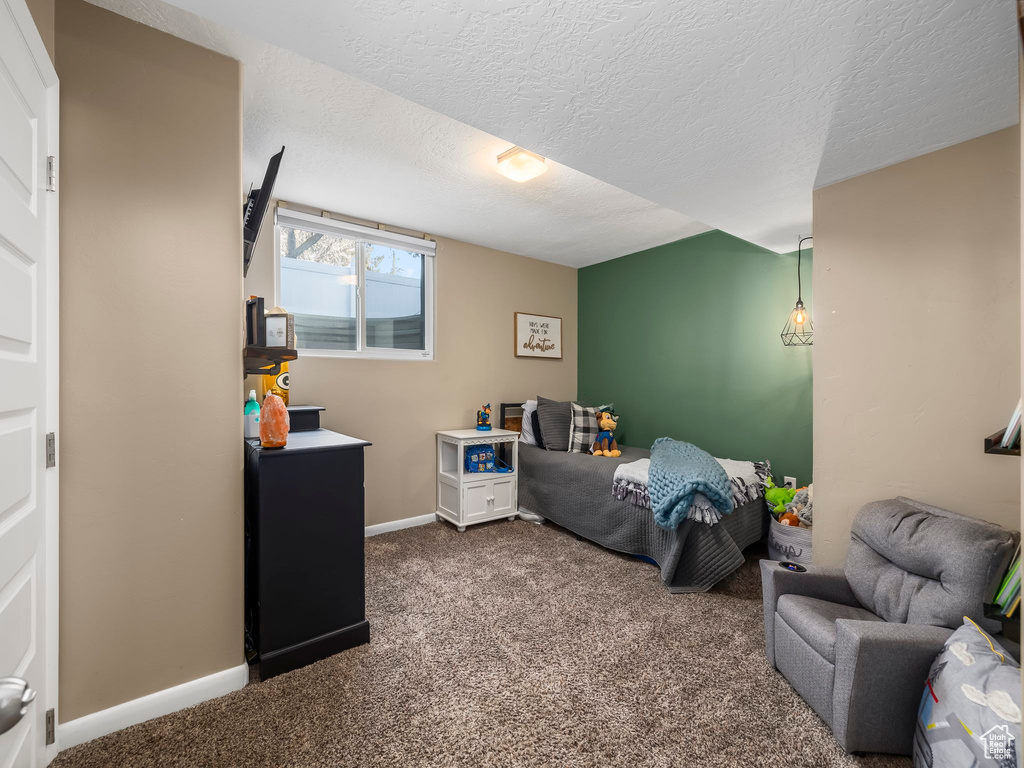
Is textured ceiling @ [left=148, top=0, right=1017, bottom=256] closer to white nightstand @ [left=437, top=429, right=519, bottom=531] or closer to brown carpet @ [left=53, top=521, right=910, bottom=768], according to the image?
brown carpet @ [left=53, top=521, right=910, bottom=768]

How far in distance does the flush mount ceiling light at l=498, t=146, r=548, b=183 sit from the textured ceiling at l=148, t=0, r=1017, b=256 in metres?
0.46

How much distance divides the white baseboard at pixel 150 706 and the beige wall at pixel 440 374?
1749mm

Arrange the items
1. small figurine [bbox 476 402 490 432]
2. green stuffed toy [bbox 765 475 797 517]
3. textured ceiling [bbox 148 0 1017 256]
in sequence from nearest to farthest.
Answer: textured ceiling [bbox 148 0 1017 256]
green stuffed toy [bbox 765 475 797 517]
small figurine [bbox 476 402 490 432]

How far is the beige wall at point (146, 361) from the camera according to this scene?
1425 millimetres

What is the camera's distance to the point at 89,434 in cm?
145

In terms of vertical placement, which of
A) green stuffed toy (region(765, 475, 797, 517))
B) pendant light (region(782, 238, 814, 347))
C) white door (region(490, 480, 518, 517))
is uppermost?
pendant light (region(782, 238, 814, 347))

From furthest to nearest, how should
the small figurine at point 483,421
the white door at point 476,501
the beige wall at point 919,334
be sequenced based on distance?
the small figurine at point 483,421 < the white door at point 476,501 < the beige wall at point 919,334

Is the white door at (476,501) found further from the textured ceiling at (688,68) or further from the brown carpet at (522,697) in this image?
the textured ceiling at (688,68)

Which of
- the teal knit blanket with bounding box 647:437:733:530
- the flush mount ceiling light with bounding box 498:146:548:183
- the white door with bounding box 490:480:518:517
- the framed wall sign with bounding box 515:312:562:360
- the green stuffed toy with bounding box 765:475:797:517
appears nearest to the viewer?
the flush mount ceiling light with bounding box 498:146:548:183

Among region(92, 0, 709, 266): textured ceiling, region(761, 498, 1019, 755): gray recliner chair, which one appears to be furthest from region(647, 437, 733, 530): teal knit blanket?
region(92, 0, 709, 266): textured ceiling

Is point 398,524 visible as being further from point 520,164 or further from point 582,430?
point 520,164

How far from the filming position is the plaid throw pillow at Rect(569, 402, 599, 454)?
386 centimetres

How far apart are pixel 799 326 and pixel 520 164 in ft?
7.54

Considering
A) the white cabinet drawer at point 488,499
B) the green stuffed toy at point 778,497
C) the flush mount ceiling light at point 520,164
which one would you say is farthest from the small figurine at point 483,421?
the green stuffed toy at point 778,497
